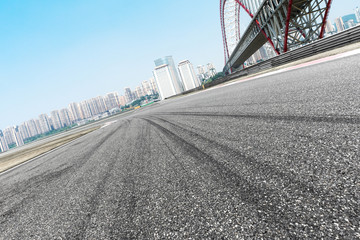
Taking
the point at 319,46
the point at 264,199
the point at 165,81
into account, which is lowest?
the point at 264,199

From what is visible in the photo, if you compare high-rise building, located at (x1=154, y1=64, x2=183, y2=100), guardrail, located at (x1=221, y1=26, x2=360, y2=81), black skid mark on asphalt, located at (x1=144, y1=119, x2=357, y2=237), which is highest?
high-rise building, located at (x1=154, y1=64, x2=183, y2=100)

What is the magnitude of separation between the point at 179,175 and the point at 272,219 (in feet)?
3.97

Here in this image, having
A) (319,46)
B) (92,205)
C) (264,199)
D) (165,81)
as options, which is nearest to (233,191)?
(264,199)

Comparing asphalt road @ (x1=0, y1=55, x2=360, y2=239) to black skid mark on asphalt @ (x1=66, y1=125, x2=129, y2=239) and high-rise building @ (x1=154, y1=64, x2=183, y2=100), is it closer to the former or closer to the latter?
black skid mark on asphalt @ (x1=66, y1=125, x2=129, y2=239)

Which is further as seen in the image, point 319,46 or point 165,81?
point 165,81

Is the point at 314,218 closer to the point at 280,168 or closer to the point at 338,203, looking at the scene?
the point at 338,203

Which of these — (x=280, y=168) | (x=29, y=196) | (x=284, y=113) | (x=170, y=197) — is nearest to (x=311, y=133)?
(x=280, y=168)

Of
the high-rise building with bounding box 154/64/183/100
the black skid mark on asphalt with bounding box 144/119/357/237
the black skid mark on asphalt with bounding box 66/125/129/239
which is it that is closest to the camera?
the black skid mark on asphalt with bounding box 144/119/357/237

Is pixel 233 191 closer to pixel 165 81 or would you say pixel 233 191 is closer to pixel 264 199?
pixel 264 199

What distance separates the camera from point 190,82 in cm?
19800

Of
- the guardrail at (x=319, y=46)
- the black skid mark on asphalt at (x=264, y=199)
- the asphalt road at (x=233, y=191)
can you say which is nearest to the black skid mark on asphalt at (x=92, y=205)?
the asphalt road at (x=233, y=191)

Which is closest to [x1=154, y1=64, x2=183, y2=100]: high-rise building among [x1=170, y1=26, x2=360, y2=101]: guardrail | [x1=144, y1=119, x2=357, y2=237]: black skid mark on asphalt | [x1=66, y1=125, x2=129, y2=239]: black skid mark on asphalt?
[x1=170, y1=26, x2=360, y2=101]: guardrail

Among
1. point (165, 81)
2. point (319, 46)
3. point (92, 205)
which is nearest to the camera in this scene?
point (92, 205)

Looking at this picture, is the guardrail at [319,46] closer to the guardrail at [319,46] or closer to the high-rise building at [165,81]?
the guardrail at [319,46]
